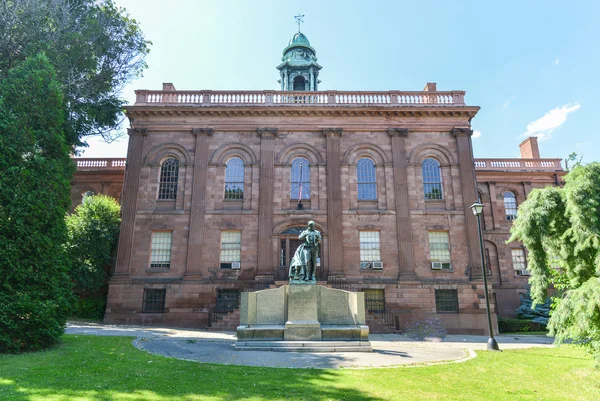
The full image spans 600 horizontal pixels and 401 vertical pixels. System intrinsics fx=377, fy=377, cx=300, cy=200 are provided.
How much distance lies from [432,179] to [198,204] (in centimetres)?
1495

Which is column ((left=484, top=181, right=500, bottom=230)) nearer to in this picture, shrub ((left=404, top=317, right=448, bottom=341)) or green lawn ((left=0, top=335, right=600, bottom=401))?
shrub ((left=404, top=317, right=448, bottom=341))

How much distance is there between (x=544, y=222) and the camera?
9.62 meters

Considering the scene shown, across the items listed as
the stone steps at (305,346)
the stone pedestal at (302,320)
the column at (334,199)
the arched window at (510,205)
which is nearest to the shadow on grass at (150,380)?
the stone steps at (305,346)

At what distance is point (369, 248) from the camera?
906 inches

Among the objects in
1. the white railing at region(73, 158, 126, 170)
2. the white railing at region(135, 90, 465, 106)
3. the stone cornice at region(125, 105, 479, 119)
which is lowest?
the white railing at region(73, 158, 126, 170)

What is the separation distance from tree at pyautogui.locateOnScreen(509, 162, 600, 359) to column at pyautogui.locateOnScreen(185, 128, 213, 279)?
1726 cm

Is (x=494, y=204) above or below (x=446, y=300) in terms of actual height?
above

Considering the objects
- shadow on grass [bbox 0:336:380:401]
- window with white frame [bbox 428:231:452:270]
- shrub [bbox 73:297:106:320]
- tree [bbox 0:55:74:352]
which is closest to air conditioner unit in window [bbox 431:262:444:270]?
window with white frame [bbox 428:231:452:270]

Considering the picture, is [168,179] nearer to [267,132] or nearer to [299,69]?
[267,132]

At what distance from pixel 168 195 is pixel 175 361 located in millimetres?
15934

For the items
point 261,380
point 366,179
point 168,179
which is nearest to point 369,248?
point 366,179

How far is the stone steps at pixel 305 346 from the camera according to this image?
11.6m

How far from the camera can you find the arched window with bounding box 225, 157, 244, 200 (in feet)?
78.4

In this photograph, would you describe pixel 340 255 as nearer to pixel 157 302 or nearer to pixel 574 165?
pixel 157 302
